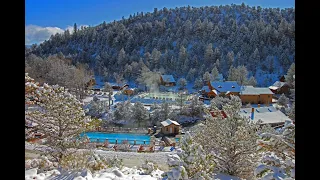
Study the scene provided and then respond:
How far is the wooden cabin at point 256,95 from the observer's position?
8921 millimetres

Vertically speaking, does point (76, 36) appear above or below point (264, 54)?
above

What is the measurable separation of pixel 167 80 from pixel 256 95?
444 cm

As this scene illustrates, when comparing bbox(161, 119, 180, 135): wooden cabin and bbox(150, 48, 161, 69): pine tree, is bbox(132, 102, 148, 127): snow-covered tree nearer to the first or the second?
bbox(161, 119, 180, 135): wooden cabin

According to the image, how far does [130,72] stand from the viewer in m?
13.3

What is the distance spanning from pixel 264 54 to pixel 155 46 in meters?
6.76

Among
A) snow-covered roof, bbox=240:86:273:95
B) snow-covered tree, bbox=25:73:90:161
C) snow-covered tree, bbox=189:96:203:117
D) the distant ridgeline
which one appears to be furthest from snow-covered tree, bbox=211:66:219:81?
snow-covered tree, bbox=25:73:90:161

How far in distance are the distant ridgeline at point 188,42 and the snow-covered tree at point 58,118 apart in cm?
933

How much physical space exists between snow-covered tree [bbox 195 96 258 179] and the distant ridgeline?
32.6 ft

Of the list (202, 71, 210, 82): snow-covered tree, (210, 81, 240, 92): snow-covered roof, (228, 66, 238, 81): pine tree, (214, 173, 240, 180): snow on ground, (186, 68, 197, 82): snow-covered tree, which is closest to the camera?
(214, 173, 240, 180): snow on ground

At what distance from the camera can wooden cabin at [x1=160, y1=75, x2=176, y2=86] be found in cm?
1243

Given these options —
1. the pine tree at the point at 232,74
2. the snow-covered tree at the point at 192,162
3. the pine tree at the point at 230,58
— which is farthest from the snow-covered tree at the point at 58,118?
the pine tree at the point at 230,58

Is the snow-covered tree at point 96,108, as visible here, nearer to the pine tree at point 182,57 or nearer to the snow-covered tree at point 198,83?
the snow-covered tree at point 198,83
